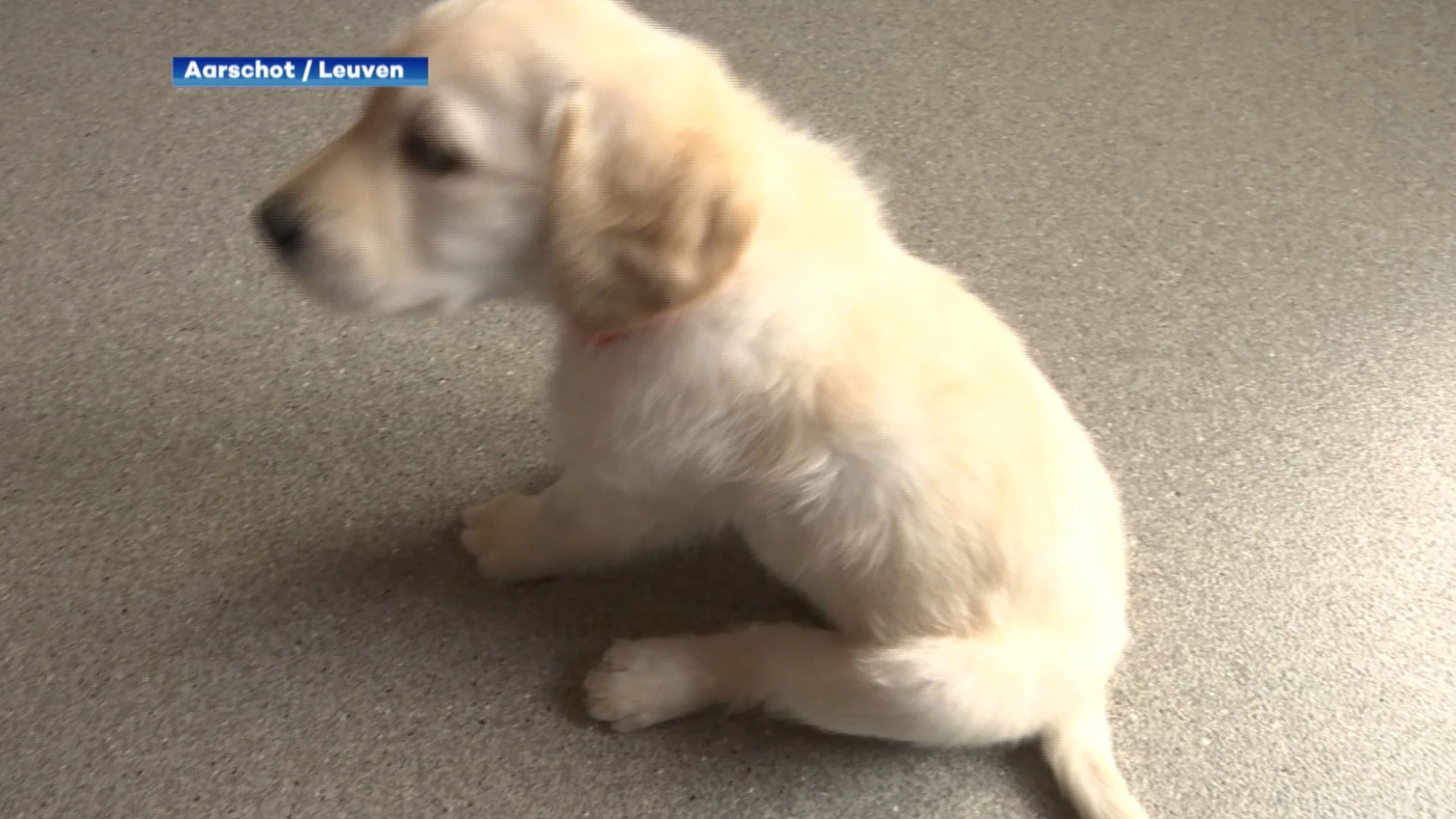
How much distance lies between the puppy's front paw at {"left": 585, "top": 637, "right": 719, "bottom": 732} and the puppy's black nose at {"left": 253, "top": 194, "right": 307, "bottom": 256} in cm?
56

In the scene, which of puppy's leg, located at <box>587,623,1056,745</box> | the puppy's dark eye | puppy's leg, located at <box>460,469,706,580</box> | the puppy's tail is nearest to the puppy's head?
the puppy's dark eye

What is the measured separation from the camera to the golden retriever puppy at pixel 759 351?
773 millimetres

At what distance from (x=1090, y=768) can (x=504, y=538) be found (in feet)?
2.22

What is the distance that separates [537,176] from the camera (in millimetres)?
792

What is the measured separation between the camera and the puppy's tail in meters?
1.05

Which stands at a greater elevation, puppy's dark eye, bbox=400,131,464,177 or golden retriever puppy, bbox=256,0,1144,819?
puppy's dark eye, bbox=400,131,464,177

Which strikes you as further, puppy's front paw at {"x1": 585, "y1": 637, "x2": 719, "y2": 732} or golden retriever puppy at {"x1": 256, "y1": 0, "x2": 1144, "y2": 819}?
puppy's front paw at {"x1": 585, "y1": 637, "x2": 719, "y2": 732}

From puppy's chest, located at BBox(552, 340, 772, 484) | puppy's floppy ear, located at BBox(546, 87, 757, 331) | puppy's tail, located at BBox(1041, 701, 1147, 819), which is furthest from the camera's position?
puppy's tail, located at BBox(1041, 701, 1147, 819)

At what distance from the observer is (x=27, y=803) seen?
1048mm

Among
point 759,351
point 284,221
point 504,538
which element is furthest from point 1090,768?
point 284,221

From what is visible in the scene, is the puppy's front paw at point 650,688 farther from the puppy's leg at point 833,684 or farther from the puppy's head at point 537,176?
the puppy's head at point 537,176

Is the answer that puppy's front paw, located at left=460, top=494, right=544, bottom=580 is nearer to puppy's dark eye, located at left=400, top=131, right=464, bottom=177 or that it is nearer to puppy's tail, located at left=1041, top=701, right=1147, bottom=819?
puppy's dark eye, located at left=400, top=131, right=464, bottom=177

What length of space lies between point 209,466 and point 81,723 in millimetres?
317

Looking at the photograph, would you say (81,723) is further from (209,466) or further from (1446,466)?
(1446,466)
